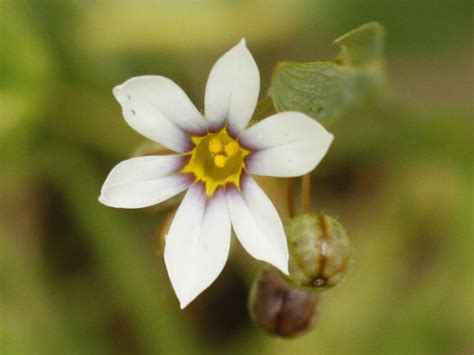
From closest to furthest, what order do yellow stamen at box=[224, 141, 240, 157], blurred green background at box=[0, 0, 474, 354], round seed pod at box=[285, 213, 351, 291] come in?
round seed pod at box=[285, 213, 351, 291] → yellow stamen at box=[224, 141, 240, 157] → blurred green background at box=[0, 0, 474, 354]

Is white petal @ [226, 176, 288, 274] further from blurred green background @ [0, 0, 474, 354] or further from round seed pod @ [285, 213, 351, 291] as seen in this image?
blurred green background @ [0, 0, 474, 354]

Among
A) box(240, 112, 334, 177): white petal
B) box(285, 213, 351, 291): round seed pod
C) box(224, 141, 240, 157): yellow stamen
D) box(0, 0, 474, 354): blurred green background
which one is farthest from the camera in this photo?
box(0, 0, 474, 354): blurred green background

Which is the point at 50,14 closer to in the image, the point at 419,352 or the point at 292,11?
the point at 292,11

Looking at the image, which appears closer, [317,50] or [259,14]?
[259,14]

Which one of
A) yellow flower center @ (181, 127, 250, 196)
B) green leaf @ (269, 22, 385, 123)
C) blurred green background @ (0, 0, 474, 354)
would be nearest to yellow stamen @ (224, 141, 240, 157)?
yellow flower center @ (181, 127, 250, 196)

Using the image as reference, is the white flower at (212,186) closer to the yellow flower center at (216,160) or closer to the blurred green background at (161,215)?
the yellow flower center at (216,160)

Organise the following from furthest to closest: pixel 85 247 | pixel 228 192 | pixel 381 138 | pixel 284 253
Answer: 1. pixel 85 247
2. pixel 381 138
3. pixel 228 192
4. pixel 284 253

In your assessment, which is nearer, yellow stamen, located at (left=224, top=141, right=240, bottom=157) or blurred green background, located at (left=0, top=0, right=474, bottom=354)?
yellow stamen, located at (left=224, top=141, right=240, bottom=157)

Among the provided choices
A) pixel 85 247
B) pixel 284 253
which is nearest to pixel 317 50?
pixel 85 247
